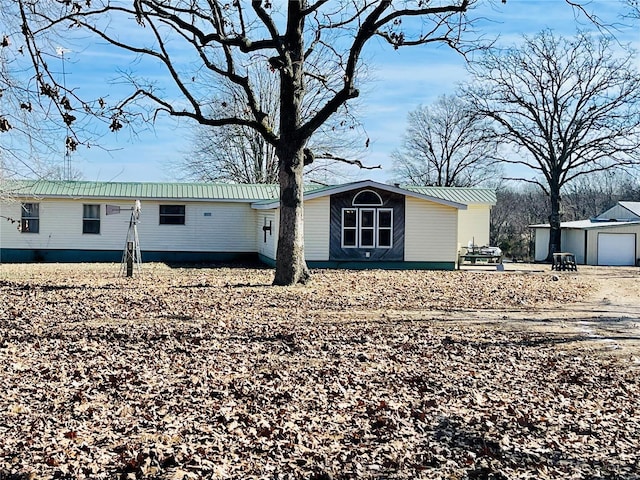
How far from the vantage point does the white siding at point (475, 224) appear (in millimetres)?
32250

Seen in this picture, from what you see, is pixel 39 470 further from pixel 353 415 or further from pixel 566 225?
pixel 566 225

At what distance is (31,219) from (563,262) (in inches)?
818

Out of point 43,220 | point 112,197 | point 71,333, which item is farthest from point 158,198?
point 71,333

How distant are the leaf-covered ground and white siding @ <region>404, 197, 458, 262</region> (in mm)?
11161

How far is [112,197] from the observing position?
2584 centimetres

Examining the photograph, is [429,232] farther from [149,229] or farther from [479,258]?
[149,229]

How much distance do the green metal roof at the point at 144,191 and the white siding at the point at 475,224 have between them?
9431 millimetres

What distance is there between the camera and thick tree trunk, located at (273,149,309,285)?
51.3 feet

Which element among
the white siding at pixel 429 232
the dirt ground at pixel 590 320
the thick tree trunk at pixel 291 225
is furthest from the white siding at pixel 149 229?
the dirt ground at pixel 590 320

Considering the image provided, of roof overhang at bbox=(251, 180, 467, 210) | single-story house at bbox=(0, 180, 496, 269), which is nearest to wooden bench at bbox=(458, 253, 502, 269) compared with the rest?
single-story house at bbox=(0, 180, 496, 269)

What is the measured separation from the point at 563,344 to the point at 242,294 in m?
6.97

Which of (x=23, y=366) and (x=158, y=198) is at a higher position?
(x=158, y=198)

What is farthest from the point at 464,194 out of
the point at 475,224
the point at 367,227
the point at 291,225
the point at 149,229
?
the point at 291,225

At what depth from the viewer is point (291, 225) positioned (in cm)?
1573
